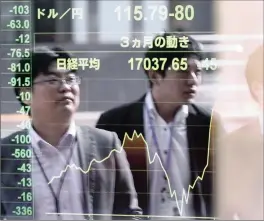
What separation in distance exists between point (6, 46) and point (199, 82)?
1.78ft

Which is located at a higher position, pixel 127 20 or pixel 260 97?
pixel 127 20

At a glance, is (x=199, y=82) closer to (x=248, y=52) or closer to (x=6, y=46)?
(x=248, y=52)

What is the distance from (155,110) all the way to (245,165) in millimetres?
283

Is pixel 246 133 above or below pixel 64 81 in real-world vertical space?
below

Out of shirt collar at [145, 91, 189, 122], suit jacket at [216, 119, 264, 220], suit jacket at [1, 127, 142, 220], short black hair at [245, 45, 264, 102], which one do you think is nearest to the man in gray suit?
suit jacket at [1, 127, 142, 220]

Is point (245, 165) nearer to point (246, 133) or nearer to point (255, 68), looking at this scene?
point (246, 133)

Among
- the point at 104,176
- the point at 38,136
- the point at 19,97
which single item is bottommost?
the point at 104,176

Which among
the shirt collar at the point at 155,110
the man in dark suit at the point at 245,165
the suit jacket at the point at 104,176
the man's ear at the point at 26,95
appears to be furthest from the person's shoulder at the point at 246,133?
the man's ear at the point at 26,95

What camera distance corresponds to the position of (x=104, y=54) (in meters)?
1.81

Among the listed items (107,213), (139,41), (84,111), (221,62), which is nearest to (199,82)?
(221,62)

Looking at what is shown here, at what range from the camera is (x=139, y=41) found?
5.91 feet

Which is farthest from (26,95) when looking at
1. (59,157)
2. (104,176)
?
(104,176)

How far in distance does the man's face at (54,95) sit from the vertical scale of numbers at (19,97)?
30mm

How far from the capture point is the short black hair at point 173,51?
5.86 ft
